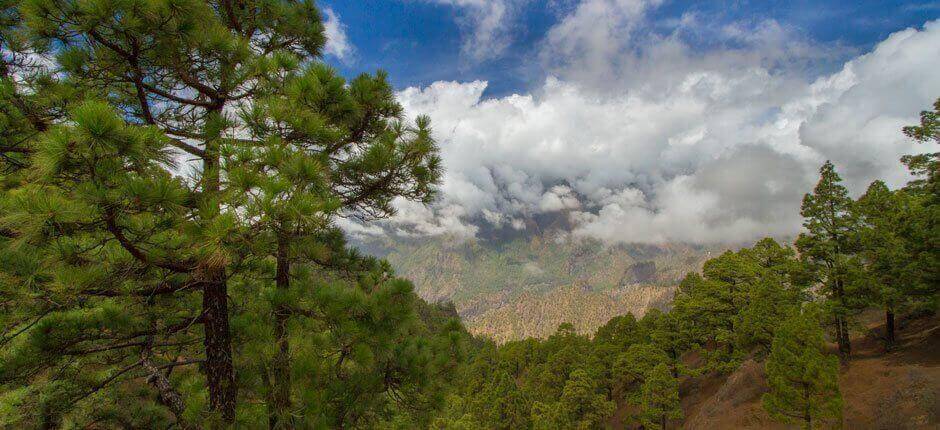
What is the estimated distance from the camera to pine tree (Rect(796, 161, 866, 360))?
63.9 feet

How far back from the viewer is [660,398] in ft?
85.9

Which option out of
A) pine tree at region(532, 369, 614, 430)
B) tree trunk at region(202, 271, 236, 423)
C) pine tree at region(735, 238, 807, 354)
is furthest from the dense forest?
pine tree at region(532, 369, 614, 430)

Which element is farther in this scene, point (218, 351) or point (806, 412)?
point (806, 412)

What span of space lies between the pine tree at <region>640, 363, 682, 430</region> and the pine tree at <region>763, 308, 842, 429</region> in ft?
33.1

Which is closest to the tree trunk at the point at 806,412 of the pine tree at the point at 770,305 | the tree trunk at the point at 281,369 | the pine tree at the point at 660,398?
the pine tree at the point at 770,305

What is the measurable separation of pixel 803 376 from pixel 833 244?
9.01 m

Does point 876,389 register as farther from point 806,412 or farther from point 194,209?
point 194,209

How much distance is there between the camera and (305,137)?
457cm

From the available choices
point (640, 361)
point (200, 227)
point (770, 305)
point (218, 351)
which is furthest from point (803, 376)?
point (200, 227)

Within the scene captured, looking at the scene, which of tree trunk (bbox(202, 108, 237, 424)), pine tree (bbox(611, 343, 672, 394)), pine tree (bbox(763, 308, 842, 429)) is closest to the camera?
tree trunk (bbox(202, 108, 237, 424))

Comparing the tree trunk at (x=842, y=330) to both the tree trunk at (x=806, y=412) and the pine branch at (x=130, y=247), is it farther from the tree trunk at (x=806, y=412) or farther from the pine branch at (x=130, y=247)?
the pine branch at (x=130, y=247)

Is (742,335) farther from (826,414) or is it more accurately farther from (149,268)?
(149,268)

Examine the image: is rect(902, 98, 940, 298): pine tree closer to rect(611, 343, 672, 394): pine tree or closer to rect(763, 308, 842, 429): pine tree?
rect(763, 308, 842, 429): pine tree

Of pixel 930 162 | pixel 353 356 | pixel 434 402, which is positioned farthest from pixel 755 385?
pixel 353 356
